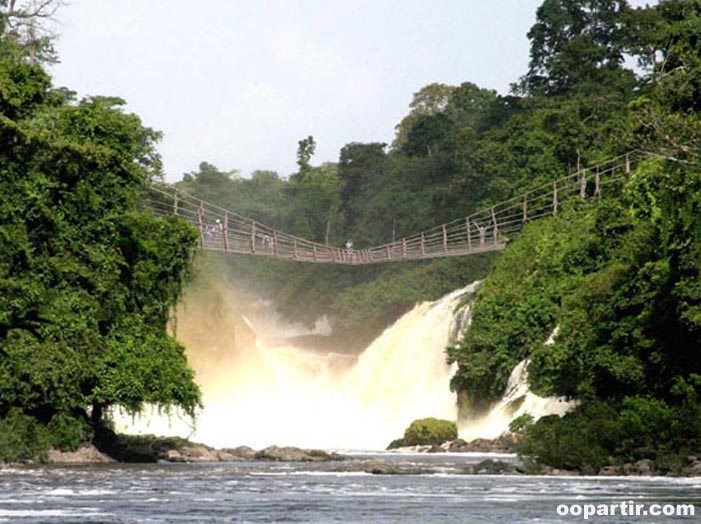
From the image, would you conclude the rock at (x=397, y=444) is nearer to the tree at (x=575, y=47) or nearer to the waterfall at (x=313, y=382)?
the waterfall at (x=313, y=382)

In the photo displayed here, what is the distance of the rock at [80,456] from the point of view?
173 feet

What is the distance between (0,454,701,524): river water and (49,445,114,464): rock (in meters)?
2.18

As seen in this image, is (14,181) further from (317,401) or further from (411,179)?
(411,179)

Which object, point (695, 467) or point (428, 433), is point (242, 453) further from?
point (695, 467)

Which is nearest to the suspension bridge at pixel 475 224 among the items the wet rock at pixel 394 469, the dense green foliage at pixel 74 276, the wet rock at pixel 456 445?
the wet rock at pixel 456 445

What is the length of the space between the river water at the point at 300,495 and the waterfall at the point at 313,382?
1212 inches

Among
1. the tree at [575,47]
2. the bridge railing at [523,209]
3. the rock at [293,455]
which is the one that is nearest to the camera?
the rock at [293,455]

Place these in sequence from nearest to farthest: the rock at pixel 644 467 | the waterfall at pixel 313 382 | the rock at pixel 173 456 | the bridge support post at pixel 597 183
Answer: the rock at pixel 644 467 < the rock at pixel 173 456 < the waterfall at pixel 313 382 < the bridge support post at pixel 597 183

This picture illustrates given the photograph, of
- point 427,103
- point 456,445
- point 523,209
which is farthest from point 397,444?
point 427,103

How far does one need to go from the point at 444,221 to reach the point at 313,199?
2461 centimetres

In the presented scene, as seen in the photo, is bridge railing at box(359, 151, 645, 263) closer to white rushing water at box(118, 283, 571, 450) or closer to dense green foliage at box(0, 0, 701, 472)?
white rushing water at box(118, 283, 571, 450)

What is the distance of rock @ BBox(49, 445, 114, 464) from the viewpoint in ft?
173

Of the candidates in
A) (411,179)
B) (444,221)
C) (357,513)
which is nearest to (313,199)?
(411,179)

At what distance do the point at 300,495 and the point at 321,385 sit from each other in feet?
181
